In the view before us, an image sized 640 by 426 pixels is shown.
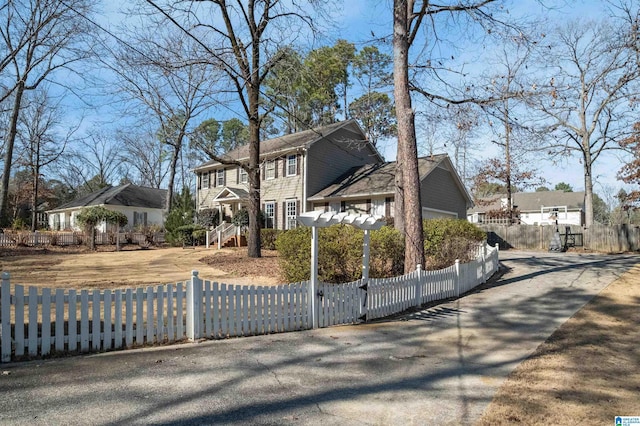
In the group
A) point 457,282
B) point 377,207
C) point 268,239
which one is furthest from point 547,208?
point 457,282

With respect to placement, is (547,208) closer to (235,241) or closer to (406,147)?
(235,241)

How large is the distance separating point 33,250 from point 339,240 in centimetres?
1848

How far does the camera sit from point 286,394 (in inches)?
157

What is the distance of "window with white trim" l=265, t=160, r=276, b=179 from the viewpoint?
26359 mm

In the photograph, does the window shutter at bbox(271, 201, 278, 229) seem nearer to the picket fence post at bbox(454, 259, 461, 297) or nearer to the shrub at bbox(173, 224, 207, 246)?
the shrub at bbox(173, 224, 207, 246)

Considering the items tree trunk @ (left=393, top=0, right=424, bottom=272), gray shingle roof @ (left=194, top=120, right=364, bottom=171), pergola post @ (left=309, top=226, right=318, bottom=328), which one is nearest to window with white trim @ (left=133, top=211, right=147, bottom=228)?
gray shingle roof @ (left=194, top=120, right=364, bottom=171)

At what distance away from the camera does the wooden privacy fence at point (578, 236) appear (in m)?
24.9

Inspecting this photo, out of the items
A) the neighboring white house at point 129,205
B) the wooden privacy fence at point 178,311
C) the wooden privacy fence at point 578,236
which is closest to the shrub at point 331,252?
the wooden privacy fence at point 178,311

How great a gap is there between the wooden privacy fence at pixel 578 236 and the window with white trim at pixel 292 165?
47.1 ft

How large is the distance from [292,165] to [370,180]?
4.99m

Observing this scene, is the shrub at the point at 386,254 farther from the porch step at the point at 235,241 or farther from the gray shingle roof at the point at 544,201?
the gray shingle roof at the point at 544,201

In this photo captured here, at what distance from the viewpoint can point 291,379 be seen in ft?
14.5

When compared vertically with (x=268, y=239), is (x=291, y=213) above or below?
Result: above

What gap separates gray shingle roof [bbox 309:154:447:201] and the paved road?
15148 millimetres
